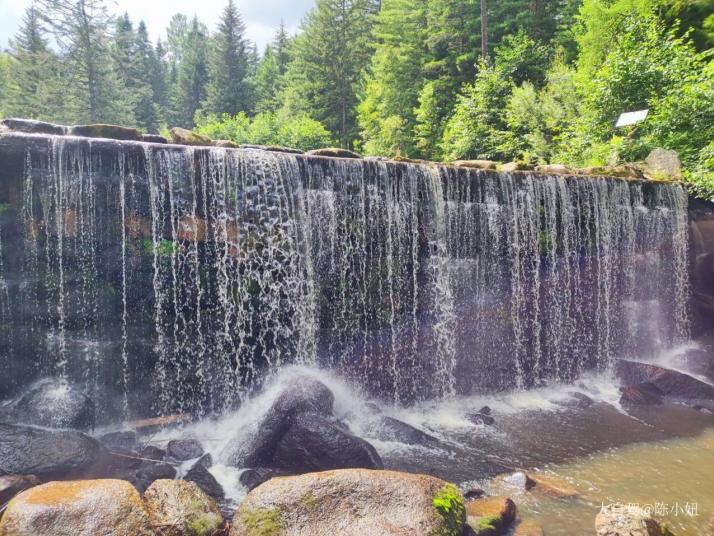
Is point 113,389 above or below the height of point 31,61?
below

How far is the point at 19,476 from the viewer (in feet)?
17.4

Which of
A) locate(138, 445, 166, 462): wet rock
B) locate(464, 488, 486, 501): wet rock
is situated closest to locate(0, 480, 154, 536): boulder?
locate(138, 445, 166, 462): wet rock

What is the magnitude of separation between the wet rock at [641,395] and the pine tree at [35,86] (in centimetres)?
3181

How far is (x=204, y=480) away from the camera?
5.91m

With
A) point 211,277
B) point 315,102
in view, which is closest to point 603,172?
point 211,277

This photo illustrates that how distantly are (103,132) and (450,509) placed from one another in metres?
8.21

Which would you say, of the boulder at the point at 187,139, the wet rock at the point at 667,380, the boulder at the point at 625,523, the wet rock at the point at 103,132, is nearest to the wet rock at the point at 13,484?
the wet rock at the point at 103,132

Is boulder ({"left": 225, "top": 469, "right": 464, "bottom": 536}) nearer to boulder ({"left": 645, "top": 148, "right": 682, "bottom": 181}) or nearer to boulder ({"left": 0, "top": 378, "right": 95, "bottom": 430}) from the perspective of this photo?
boulder ({"left": 0, "top": 378, "right": 95, "bottom": 430})

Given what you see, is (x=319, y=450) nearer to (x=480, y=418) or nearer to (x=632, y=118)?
(x=480, y=418)

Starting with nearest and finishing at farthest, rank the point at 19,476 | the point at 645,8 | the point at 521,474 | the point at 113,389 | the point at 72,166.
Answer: the point at 19,476 → the point at 521,474 → the point at 72,166 → the point at 113,389 → the point at 645,8

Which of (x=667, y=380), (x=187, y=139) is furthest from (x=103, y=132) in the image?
(x=667, y=380)

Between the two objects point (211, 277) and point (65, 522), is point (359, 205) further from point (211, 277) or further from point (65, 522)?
point (65, 522)

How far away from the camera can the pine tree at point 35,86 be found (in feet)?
88.2

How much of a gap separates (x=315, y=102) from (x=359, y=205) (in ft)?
78.9
